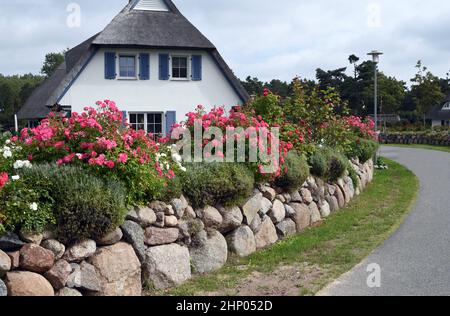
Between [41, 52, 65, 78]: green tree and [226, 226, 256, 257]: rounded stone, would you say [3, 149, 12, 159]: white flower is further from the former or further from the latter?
[41, 52, 65, 78]: green tree

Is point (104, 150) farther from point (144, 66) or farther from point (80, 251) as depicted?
point (144, 66)

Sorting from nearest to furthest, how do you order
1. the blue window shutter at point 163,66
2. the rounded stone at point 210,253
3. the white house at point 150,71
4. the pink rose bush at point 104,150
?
the pink rose bush at point 104,150 → the rounded stone at point 210,253 → the white house at point 150,71 → the blue window shutter at point 163,66

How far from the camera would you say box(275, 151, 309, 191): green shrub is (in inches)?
364

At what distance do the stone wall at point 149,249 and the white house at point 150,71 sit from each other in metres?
16.0

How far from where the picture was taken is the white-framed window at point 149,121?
24781mm

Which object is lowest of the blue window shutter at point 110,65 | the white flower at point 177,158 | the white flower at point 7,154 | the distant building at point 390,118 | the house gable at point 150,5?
the white flower at point 177,158

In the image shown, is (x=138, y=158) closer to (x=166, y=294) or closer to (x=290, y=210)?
(x=166, y=294)

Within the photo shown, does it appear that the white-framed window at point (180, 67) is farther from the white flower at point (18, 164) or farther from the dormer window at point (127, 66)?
the white flower at point (18, 164)

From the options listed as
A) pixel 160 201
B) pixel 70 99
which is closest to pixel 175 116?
pixel 70 99

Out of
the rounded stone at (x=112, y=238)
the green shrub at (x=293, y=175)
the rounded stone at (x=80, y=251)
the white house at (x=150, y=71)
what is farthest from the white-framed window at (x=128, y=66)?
the rounded stone at (x=80, y=251)

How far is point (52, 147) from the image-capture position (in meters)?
6.36

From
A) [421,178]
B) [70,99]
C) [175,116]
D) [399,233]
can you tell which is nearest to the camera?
[399,233]

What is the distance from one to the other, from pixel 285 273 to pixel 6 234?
3.36m

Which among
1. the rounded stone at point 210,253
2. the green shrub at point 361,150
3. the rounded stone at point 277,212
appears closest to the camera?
the rounded stone at point 210,253
